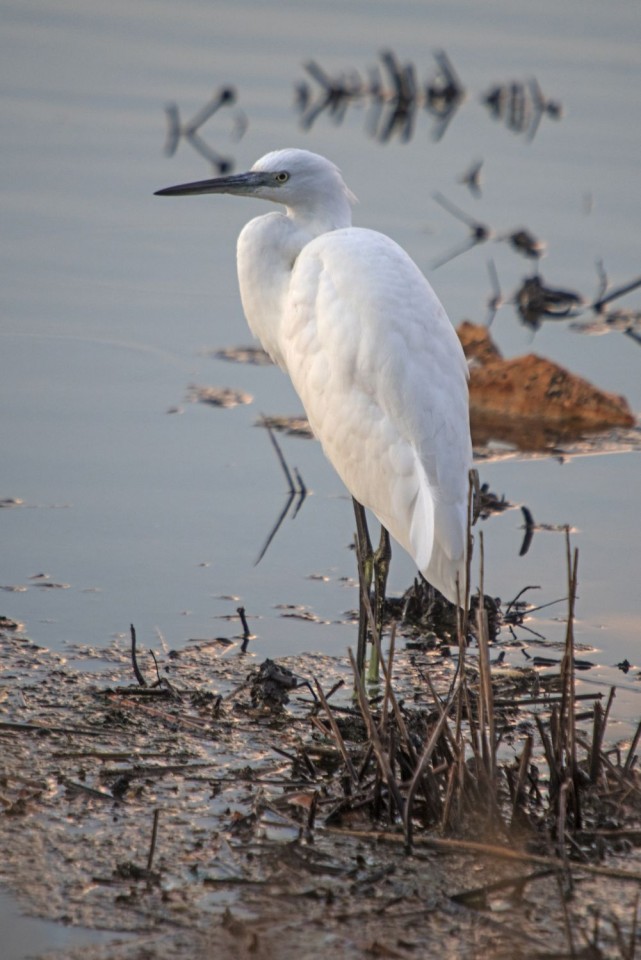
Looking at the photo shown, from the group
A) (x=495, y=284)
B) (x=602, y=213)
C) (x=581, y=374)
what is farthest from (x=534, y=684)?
(x=602, y=213)

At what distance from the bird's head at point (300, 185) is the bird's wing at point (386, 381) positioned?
0.99 feet

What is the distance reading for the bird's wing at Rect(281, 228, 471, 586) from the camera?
4.54 meters

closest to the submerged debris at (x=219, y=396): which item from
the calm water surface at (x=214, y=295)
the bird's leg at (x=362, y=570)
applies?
the calm water surface at (x=214, y=295)

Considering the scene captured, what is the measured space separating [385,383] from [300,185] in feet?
3.21

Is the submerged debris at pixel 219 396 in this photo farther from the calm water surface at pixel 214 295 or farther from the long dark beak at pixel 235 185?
the long dark beak at pixel 235 185

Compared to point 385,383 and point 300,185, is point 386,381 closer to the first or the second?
point 385,383

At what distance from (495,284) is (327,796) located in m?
5.67

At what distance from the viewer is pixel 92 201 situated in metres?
10.0

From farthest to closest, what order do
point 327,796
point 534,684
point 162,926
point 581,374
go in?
point 581,374
point 534,684
point 327,796
point 162,926

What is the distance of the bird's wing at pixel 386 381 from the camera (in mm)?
4543

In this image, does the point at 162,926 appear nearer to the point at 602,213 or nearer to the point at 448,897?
the point at 448,897

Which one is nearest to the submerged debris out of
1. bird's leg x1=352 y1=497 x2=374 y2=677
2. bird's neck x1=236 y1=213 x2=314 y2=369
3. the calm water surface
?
the calm water surface

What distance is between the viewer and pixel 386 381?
461 centimetres

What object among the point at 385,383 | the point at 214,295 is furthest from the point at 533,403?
the point at 385,383
